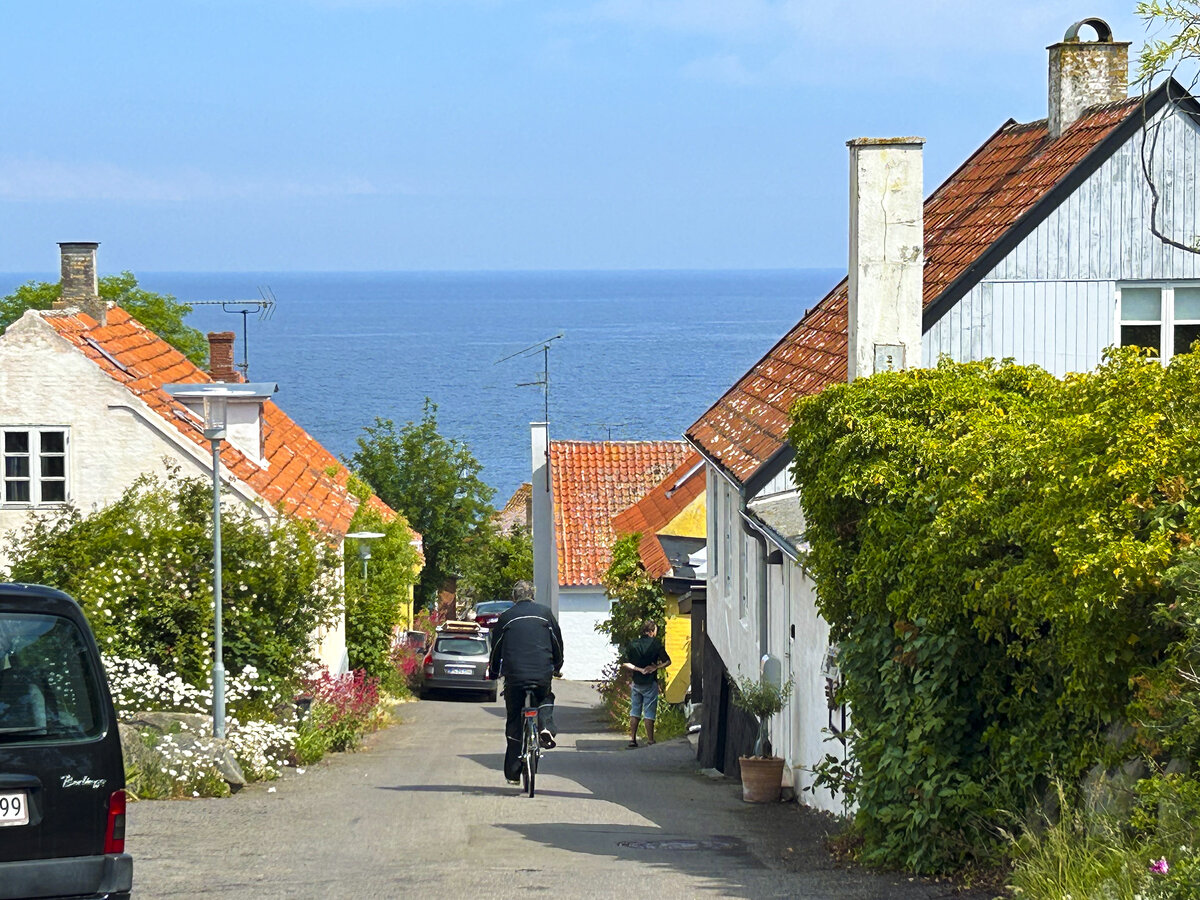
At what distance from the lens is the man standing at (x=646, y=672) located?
2416 centimetres

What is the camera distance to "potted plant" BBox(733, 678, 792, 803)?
15.2 meters

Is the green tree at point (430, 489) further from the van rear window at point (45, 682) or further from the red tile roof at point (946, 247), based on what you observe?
the van rear window at point (45, 682)

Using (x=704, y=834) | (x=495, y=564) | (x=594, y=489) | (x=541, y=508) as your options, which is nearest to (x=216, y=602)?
(x=704, y=834)

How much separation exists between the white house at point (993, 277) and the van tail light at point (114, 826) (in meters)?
7.26

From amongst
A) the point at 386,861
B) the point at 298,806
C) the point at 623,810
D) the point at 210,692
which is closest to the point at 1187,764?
the point at 386,861

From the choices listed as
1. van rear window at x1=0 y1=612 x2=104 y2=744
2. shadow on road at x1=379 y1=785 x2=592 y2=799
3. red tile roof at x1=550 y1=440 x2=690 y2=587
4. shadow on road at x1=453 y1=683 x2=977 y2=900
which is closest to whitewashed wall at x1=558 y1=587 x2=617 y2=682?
red tile roof at x1=550 y1=440 x2=690 y2=587

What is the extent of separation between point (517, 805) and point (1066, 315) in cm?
834

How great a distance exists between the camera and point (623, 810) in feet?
46.3

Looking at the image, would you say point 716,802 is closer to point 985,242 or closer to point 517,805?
point 517,805

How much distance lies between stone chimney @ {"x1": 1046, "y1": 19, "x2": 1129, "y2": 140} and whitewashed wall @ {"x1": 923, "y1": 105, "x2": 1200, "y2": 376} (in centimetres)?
139

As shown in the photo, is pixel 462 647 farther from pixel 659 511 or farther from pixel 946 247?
pixel 946 247

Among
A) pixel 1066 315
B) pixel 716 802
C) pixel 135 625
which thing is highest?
pixel 1066 315

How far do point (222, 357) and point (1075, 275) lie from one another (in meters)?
21.0

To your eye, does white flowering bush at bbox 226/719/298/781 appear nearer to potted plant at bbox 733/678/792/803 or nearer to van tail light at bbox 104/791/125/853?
potted plant at bbox 733/678/792/803
